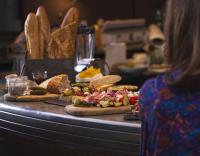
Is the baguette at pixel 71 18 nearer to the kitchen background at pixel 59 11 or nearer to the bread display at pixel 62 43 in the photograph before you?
the bread display at pixel 62 43

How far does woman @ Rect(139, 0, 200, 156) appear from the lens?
1.22 meters

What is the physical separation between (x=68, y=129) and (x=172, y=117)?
738mm

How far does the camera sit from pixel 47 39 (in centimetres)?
295

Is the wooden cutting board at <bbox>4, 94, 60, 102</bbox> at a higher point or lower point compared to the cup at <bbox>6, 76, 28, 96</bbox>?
lower

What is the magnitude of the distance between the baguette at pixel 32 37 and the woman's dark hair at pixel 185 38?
1721 mm

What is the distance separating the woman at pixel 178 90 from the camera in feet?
4.01

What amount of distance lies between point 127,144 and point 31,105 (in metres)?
0.70

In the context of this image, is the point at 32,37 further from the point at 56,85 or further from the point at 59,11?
the point at 59,11

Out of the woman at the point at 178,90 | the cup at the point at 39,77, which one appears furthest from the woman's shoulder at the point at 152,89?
the cup at the point at 39,77

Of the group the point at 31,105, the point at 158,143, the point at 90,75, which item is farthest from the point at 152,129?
the point at 90,75

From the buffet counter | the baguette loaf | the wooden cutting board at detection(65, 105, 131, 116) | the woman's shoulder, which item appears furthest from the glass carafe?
the woman's shoulder

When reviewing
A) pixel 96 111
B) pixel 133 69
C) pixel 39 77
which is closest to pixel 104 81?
pixel 39 77

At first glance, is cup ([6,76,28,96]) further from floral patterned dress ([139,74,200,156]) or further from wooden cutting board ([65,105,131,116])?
floral patterned dress ([139,74,200,156])

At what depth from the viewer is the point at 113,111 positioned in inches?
77.2
